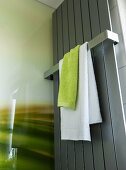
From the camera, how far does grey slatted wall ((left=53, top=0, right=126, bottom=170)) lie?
985mm

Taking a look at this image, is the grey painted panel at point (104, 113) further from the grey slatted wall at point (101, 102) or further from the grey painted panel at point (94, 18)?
the grey painted panel at point (94, 18)

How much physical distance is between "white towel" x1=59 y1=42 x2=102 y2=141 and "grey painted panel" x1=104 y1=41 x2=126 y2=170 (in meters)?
0.08

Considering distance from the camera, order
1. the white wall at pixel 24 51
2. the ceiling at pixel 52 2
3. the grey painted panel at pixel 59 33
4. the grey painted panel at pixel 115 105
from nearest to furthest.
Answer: the grey painted panel at pixel 115 105 → the white wall at pixel 24 51 → the grey painted panel at pixel 59 33 → the ceiling at pixel 52 2

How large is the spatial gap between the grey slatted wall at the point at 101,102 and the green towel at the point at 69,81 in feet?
0.42

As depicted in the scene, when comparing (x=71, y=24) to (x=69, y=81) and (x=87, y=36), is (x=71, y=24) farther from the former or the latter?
(x=69, y=81)

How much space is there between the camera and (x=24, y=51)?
156 cm

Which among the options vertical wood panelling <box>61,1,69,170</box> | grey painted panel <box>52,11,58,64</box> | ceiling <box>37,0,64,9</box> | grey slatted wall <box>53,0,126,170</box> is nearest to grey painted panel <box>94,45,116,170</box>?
grey slatted wall <box>53,0,126,170</box>

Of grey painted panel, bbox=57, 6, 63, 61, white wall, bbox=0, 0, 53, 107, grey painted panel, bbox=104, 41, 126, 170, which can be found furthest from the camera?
grey painted panel, bbox=57, 6, 63, 61

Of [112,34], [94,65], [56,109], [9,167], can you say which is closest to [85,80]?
[94,65]

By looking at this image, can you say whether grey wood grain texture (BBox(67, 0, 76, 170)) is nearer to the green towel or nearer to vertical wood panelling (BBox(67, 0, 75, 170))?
vertical wood panelling (BBox(67, 0, 75, 170))

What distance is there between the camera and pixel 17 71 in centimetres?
147

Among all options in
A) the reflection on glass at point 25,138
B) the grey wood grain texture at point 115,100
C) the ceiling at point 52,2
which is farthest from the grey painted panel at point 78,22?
the reflection on glass at point 25,138

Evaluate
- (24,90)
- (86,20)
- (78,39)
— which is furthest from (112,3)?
(24,90)

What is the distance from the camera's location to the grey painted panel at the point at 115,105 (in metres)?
0.93
